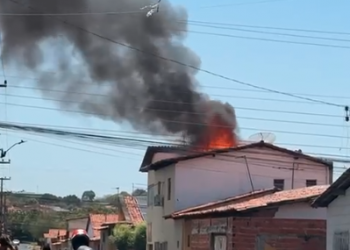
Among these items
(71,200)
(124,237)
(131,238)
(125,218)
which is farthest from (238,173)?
(71,200)

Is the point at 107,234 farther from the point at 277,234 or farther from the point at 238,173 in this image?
the point at 277,234

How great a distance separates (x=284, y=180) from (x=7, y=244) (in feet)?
94.4

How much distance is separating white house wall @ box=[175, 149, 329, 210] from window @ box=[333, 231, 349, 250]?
786 inches

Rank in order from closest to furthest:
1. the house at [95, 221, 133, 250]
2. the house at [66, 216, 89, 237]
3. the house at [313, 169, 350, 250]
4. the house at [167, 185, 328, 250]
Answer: the house at [313, 169, 350, 250] < the house at [167, 185, 328, 250] < the house at [95, 221, 133, 250] < the house at [66, 216, 89, 237]

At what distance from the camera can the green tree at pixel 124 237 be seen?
52.9 meters

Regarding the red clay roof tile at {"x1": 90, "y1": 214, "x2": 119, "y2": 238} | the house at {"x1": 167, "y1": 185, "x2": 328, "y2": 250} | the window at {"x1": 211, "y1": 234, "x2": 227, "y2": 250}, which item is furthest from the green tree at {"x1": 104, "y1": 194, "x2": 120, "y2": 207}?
the house at {"x1": 167, "y1": 185, "x2": 328, "y2": 250}

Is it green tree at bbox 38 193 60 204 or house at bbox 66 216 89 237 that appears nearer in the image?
house at bbox 66 216 89 237

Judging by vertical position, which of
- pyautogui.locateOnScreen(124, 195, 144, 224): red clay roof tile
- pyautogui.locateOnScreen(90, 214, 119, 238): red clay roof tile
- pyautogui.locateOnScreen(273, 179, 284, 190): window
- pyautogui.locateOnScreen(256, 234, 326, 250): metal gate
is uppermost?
pyautogui.locateOnScreen(273, 179, 284, 190): window

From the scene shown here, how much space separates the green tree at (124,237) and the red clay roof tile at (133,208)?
6478mm

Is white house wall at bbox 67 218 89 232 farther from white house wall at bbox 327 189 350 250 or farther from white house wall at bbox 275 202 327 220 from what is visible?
white house wall at bbox 327 189 350 250

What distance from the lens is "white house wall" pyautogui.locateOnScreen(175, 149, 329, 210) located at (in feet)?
127

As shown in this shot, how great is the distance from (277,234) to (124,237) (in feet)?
94.3

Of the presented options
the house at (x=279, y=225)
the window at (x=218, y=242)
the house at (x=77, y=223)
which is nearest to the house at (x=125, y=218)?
the house at (x=77, y=223)

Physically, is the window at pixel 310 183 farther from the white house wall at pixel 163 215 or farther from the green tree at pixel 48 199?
the green tree at pixel 48 199
